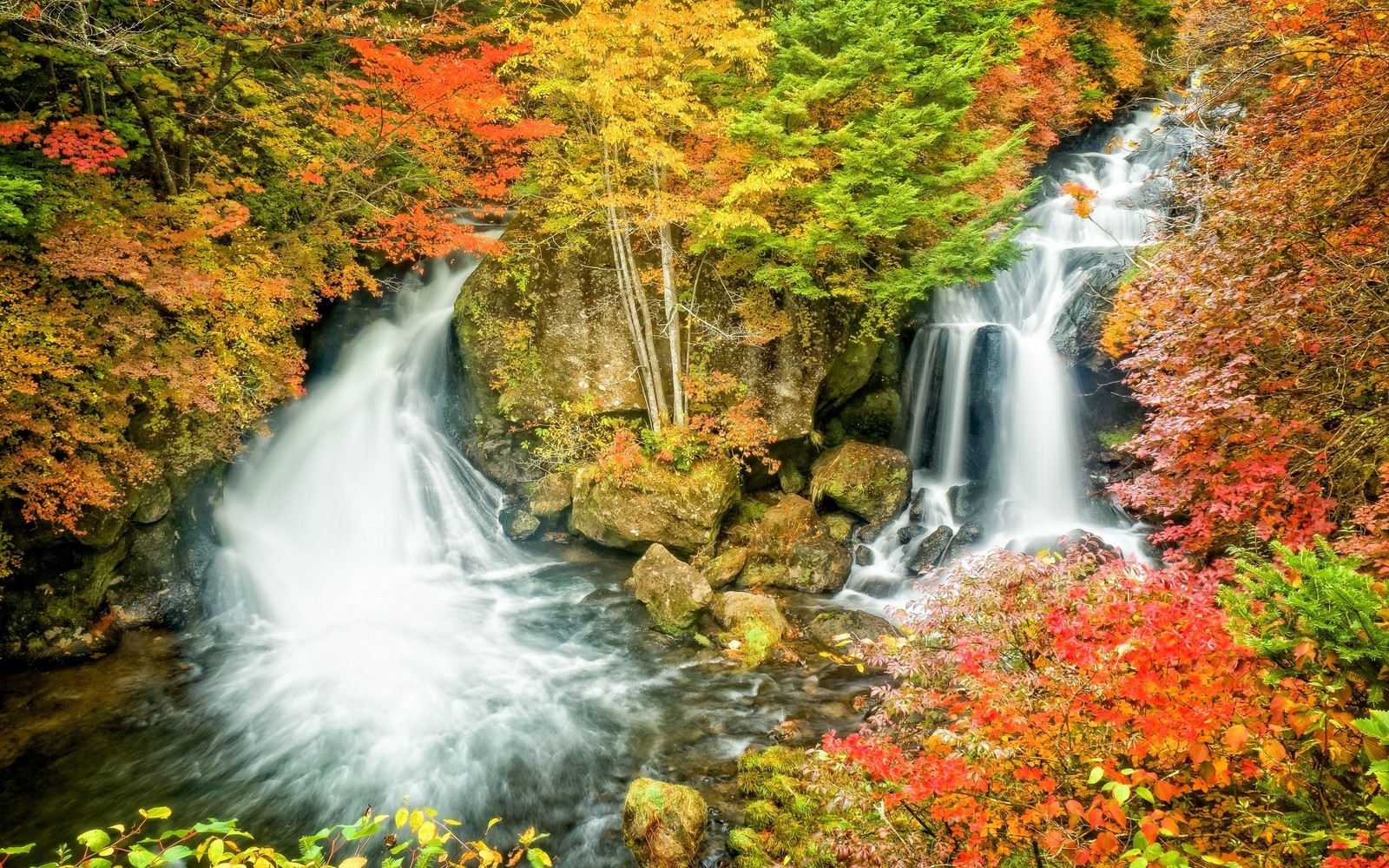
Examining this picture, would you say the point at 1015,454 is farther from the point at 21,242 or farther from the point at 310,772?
the point at 21,242

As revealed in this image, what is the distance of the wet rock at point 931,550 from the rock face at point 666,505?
356cm

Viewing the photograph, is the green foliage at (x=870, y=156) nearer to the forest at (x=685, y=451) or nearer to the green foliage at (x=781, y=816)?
the forest at (x=685, y=451)

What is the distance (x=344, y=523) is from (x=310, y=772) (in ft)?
18.3

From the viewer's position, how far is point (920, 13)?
11188 millimetres

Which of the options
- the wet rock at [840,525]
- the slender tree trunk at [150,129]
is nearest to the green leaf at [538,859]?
the wet rock at [840,525]

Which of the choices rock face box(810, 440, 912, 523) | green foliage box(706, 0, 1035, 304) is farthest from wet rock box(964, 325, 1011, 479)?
green foliage box(706, 0, 1035, 304)

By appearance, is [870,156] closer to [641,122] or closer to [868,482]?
[641,122]

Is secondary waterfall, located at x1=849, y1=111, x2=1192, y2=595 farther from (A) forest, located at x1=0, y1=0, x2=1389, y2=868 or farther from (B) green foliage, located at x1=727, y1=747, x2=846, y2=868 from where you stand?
(B) green foliage, located at x1=727, y1=747, x2=846, y2=868

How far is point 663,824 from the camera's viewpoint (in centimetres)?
548

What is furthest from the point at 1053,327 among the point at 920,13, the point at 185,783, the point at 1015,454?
the point at 185,783

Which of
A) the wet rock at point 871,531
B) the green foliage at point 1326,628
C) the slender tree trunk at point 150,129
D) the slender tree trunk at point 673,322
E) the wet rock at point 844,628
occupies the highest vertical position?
the slender tree trunk at point 150,129

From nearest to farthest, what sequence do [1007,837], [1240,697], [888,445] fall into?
[1240,697] → [1007,837] → [888,445]

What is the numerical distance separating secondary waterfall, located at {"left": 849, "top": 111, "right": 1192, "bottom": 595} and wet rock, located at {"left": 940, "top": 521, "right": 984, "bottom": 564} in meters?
0.02

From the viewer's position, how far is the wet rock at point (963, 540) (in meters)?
10.6
